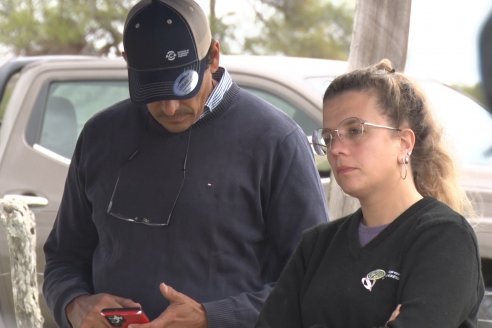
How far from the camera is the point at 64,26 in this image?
572 inches

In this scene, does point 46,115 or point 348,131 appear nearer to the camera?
point 348,131

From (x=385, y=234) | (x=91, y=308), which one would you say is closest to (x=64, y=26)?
(x=91, y=308)

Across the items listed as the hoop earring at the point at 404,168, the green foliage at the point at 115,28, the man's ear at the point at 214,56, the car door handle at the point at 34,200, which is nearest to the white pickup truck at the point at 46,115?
the car door handle at the point at 34,200

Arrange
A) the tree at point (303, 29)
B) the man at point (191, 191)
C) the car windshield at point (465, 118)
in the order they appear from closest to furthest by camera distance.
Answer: the man at point (191, 191)
the car windshield at point (465, 118)
the tree at point (303, 29)

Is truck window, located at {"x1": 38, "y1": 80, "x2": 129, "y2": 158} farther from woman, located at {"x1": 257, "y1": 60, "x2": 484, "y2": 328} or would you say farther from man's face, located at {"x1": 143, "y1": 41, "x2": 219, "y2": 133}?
woman, located at {"x1": 257, "y1": 60, "x2": 484, "y2": 328}

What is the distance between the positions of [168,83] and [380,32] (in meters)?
1.20

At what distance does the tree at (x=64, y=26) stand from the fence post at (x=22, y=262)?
9.00 m

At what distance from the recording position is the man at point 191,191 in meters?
2.70

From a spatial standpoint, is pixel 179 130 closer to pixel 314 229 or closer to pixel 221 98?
pixel 221 98

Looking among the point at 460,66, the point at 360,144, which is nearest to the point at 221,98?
the point at 360,144

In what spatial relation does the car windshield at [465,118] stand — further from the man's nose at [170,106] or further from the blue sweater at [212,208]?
the man's nose at [170,106]

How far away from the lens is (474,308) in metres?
2.16

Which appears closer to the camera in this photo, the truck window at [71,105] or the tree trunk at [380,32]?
the tree trunk at [380,32]

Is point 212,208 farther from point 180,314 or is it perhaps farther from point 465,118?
point 465,118
